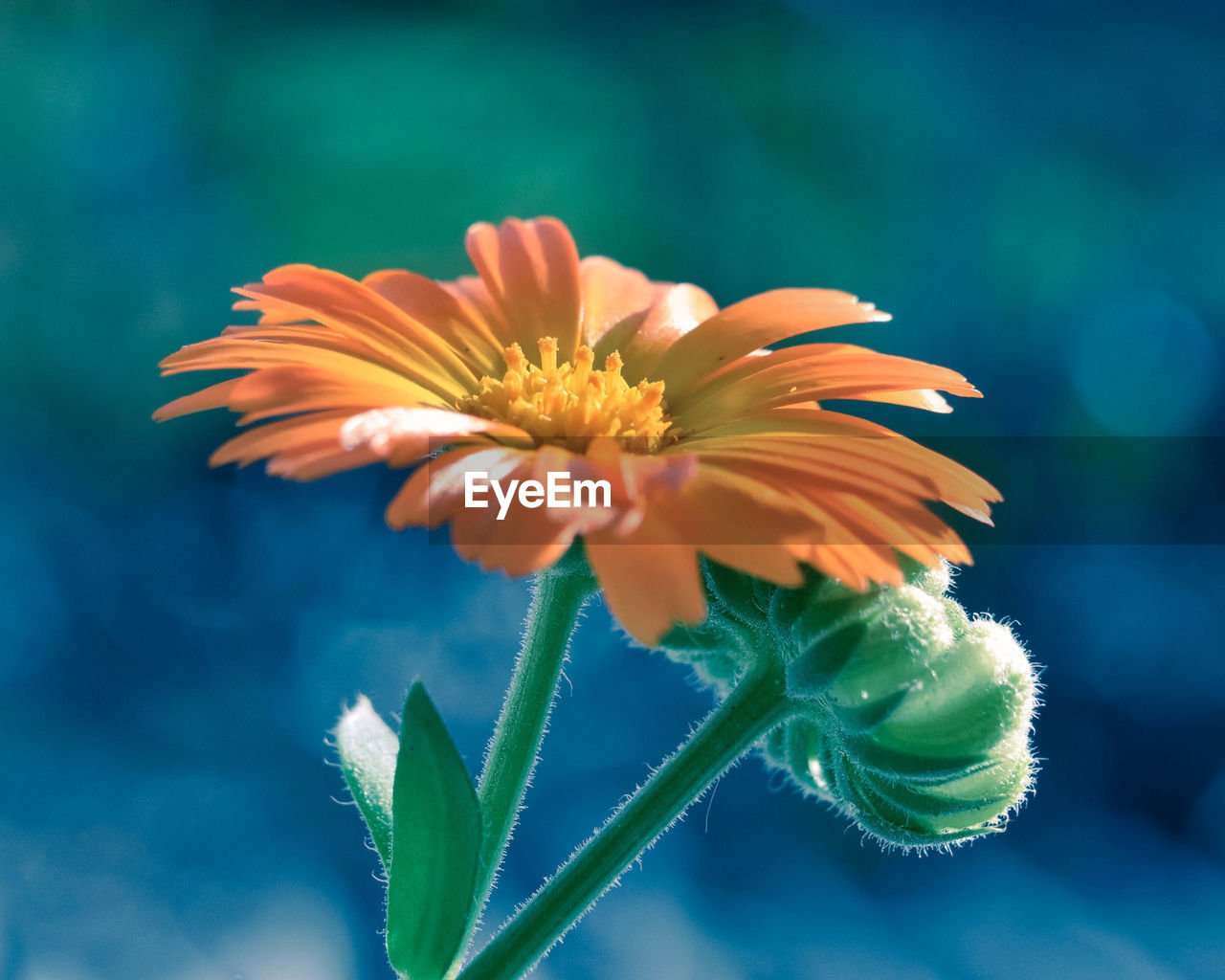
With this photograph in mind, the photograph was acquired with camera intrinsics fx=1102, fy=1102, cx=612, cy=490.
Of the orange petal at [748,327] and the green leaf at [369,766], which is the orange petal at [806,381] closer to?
the orange petal at [748,327]

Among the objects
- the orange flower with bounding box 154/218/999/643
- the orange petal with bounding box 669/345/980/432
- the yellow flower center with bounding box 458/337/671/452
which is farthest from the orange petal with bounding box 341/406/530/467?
the orange petal with bounding box 669/345/980/432

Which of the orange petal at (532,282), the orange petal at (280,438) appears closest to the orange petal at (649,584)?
the orange petal at (280,438)

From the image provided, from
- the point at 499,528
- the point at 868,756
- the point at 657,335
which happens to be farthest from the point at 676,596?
the point at 657,335

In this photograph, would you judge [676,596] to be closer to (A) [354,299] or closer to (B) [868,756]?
(B) [868,756]

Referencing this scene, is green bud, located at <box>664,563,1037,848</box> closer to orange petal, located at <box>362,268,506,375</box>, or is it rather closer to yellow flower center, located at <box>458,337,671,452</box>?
yellow flower center, located at <box>458,337,671,452</box>

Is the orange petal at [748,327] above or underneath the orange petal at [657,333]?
above
